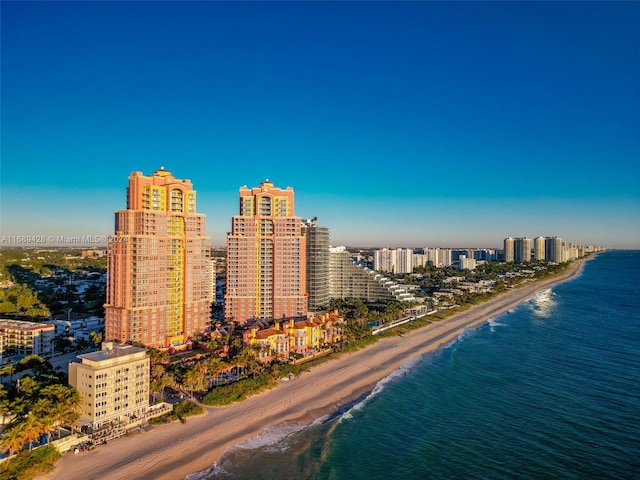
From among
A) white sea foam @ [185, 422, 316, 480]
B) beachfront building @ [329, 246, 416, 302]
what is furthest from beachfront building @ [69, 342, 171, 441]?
beachfront building @ [329, 246, 416, 302]

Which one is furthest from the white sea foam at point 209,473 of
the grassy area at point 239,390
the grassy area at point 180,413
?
the grassy area at point 239,390

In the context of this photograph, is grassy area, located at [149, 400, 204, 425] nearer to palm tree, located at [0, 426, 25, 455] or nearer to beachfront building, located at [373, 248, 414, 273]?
palm tree, located at [0, 426, 25, 455]

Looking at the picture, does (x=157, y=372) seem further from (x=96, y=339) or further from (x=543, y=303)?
(x=543, y=303)

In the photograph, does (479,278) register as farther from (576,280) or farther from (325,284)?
(325,284)

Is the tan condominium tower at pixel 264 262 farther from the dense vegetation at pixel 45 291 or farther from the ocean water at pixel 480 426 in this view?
the dense vegetation at pixel 45 291

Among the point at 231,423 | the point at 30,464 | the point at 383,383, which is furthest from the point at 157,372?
the point at 383,383

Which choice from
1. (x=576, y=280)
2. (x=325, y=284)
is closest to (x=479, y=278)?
(x=576, y=280)
